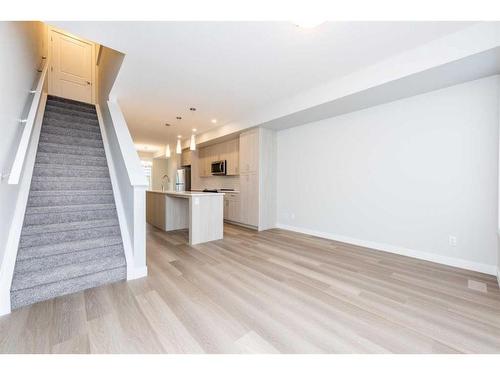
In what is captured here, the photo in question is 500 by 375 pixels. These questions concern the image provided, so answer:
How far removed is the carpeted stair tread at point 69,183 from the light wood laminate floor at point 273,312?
1434 millimetres

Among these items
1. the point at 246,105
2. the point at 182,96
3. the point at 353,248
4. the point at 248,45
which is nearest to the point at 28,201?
the point at 182,96

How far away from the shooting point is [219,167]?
20.4 feet

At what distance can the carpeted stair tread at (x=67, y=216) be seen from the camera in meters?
2.42

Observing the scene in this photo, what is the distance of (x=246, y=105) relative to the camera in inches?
169

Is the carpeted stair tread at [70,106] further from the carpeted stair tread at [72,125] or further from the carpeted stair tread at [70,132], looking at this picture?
the carpeted stair tread at [70,132]

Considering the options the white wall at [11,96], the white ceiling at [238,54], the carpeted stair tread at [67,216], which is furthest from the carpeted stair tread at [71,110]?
the carpeted stair tread at [67,216]

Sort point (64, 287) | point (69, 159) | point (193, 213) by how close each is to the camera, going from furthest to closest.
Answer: point (193, 213)
point (69, 159)
point (64, 287)

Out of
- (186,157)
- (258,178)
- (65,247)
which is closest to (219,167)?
(258,178)

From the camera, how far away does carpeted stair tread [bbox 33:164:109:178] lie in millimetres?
2883

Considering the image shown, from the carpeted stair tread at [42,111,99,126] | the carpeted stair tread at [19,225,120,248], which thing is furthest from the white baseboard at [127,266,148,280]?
the carpeted stair tread at [42,111,99,126]

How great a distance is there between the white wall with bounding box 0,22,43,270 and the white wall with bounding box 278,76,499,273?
4335mm

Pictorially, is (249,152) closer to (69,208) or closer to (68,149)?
(68,149)

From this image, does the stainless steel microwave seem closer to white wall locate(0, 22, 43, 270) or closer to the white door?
the white door

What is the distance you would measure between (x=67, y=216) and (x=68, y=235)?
0.33 meters
